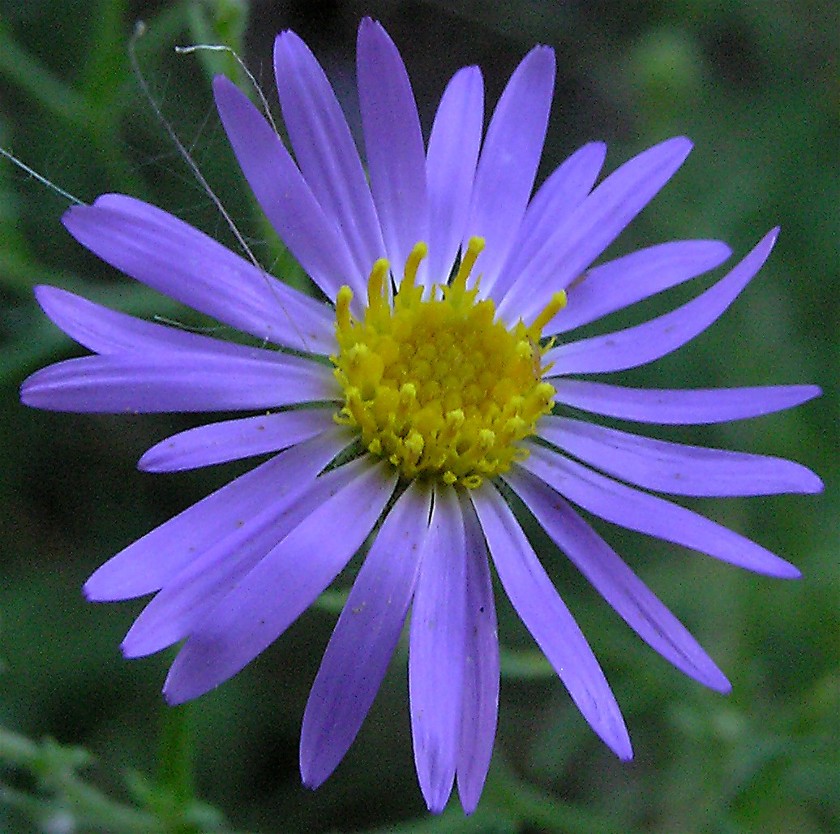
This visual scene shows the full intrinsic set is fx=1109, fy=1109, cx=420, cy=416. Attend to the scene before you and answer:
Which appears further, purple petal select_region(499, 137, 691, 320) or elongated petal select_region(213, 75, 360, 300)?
purple petal select_region(499, 137, 691, 320)

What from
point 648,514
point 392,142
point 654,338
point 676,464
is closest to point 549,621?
point 648,514

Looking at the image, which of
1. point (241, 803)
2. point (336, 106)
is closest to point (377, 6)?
point (336, 106)

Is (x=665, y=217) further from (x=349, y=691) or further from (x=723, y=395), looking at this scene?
(x=349, y=691)

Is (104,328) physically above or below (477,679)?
above

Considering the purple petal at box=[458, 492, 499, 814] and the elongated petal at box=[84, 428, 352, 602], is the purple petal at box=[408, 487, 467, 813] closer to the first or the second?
the purple petal at box=[458, 492, 499, 814]

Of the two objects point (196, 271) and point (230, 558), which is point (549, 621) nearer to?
point (230, 558)

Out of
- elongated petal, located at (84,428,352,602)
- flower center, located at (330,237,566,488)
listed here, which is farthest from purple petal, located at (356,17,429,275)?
elongated petal, located at (84,428,352,602)
